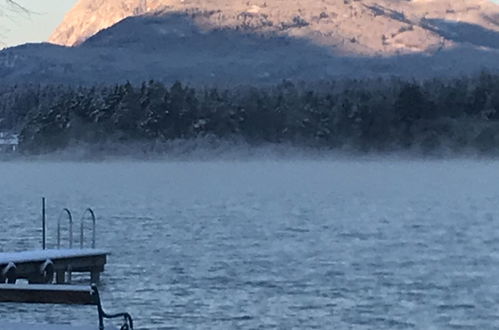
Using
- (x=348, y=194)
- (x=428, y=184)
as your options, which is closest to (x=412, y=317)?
(x=348, y=194)

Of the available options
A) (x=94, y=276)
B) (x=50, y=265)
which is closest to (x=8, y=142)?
(x=94, y=276)

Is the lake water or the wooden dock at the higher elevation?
the wooden dock

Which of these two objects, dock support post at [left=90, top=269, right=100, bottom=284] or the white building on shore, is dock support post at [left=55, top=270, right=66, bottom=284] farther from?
the white building on shore

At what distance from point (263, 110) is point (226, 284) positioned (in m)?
97.4

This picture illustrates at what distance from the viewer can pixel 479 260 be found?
A: 31.7 metres

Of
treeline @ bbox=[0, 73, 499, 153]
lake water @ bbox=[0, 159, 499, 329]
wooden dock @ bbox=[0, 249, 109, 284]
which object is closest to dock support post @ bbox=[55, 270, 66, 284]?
wooden dock @ bbox=[0, 249, 109, 284]

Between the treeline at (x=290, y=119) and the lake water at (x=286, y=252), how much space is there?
37.5 meters

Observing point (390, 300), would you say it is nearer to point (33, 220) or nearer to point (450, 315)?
point (450, 315)

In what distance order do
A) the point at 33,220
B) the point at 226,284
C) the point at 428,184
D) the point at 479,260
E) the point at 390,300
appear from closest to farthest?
the point at 390,300 → the point at 226,284 → the point at 479,260 → the point at 33,220 → the point at 428,184

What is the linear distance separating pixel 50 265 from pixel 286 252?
9.72m

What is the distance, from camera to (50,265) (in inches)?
1011

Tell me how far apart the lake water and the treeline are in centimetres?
3748

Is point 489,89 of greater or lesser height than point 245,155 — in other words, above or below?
above

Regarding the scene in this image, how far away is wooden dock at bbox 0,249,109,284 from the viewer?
24.9 metres
